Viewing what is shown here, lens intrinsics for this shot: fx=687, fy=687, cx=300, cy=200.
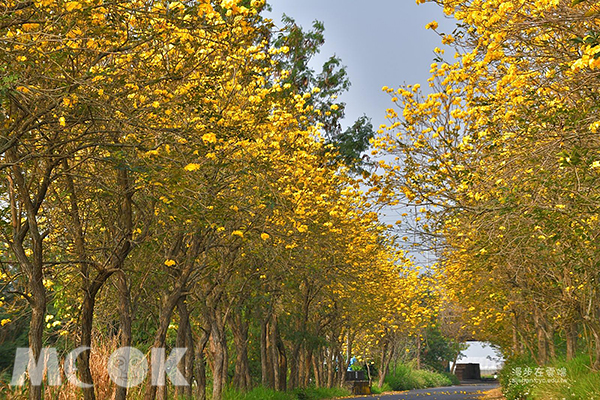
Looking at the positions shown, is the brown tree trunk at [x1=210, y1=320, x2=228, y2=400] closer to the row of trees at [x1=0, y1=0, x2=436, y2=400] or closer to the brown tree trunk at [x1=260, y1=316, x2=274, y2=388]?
the row of trees at [x1=0, y1=0, x2=436, y2=400]

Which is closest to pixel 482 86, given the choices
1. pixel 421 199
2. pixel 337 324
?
pixel 421 199

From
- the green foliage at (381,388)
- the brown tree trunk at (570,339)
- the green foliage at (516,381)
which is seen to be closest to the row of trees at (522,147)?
the brown tree trunk at (570,339)

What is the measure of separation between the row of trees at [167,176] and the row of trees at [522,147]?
2.06 meters

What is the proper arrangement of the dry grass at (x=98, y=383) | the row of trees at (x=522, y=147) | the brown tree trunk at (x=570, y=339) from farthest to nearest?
1. the brown tree trunk at (x=570, y=339)
2. the dry grass at (x=98, y=383)
3. the row of trees at (x=522, y=147)

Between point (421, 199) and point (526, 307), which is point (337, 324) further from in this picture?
point (421, 199)

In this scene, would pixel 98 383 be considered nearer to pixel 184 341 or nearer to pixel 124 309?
pixel 124 309

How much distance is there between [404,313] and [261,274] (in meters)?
17.2

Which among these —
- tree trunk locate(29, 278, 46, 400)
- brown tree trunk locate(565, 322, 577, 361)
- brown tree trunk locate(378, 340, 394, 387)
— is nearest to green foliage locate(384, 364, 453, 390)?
brown tree trunk locate(378, 340, 394, 387)

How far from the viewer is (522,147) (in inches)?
317

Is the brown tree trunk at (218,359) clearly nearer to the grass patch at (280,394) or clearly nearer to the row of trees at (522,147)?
the grass patch at (280,394)

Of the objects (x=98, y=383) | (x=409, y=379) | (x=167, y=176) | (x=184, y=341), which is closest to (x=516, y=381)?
(x=184, y=341)

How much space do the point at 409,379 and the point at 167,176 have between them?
3953cm

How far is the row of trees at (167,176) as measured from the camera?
307 inches

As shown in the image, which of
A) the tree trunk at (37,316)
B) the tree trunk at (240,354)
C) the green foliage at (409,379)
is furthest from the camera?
the green foliage at (409,379)
